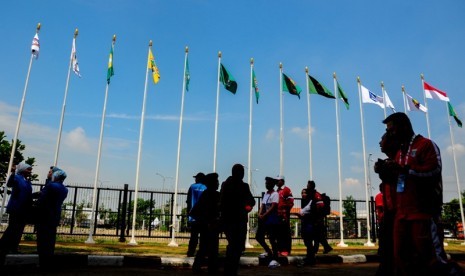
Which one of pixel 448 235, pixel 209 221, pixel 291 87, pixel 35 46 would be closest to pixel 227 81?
pixel 291 87

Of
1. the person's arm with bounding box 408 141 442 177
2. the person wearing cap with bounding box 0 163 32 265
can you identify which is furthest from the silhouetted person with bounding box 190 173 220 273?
the person's arm with bounding box 408 141 442 177

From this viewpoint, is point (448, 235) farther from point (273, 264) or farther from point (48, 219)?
point (48, 219)

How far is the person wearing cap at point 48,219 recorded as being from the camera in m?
6.57

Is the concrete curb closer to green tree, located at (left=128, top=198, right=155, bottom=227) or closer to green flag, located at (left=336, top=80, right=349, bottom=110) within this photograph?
green tree, located at (left=128, top=198, right=155, bottom=227)

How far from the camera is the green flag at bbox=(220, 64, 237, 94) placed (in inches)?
643

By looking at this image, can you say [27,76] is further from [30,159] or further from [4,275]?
[30,159]

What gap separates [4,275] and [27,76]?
32.0 ft

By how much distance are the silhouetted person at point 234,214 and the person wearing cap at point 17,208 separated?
4086 millimetres

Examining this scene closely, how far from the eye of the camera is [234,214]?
5.91 meters

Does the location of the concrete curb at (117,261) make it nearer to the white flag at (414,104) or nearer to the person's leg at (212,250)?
the person's leg at (212,250)

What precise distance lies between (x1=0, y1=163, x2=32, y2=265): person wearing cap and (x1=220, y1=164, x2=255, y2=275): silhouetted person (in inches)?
161

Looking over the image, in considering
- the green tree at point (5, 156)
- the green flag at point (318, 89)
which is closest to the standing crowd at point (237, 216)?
the green flag at point (318, 89)

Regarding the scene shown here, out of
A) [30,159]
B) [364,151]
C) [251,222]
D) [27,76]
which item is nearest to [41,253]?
[27,76]

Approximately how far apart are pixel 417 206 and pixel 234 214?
3.11 metres
